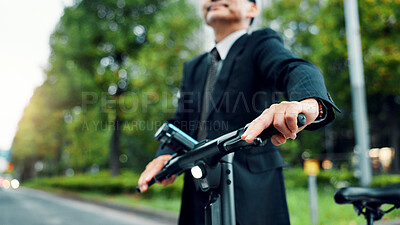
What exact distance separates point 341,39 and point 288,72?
54.0 feet

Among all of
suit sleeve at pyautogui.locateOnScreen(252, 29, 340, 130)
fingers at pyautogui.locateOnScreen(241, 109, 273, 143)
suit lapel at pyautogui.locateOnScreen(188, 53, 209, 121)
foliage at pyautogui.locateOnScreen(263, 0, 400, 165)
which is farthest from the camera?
foliage at pyautogui.locateOnScreen(263, 0, 400, 165)

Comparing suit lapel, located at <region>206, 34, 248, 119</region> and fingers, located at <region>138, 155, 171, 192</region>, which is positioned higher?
suit lapel, located at <region>206, 34, 248, 119</region>

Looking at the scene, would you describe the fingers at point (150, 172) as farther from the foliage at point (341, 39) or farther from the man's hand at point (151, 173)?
the foliage at point (341, 39)

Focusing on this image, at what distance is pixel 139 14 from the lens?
1530cm

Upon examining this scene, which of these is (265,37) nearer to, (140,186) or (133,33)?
(140,186)

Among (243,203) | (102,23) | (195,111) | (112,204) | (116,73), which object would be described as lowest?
(112,204)

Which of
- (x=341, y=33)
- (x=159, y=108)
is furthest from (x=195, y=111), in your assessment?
(x=341, y=33)

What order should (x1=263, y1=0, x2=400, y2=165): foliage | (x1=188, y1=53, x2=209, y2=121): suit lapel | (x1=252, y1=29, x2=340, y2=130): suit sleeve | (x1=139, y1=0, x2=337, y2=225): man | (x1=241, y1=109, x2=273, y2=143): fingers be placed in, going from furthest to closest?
1. (x1=263, y1=0, x2=400, y2=165): foliage
2. (x1=188, y1=53, x2=209, y2=121): suit lapel
3. (x1=139, y1=0, x2=337, y2=225): man
4. (x1=252, y1=29, x2=340, y2=130): suit sleeve
5. (x1=241, y1=109, x2=273, y2=143): fingers

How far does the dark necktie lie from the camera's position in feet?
4.52

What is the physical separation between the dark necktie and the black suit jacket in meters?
0.02

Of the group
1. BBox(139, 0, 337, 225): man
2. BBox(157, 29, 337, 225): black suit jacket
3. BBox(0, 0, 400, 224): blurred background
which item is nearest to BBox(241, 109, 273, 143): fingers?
BBox(139, 0, 337, 225): man

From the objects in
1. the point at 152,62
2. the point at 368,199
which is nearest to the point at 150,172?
the point at 368,199

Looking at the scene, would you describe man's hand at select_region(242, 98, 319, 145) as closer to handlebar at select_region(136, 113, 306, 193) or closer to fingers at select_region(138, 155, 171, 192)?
handlebar at select_region(136, 113, 306, 193)

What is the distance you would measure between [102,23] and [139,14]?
5.52ft
